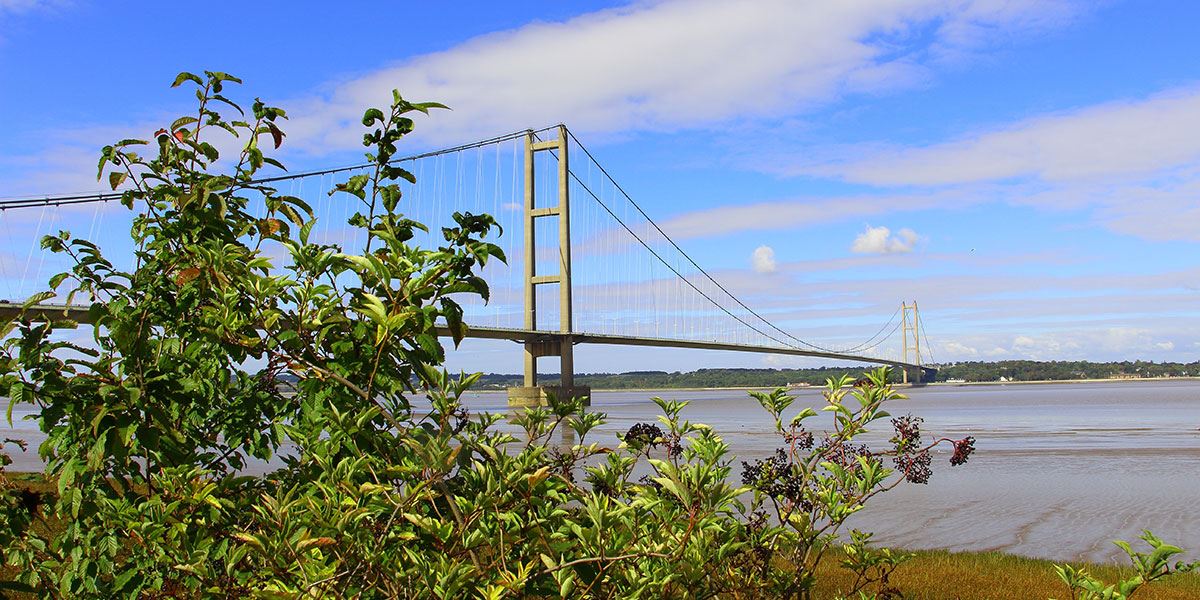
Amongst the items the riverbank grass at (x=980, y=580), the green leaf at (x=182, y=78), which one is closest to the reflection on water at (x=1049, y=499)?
the riverbank grass at (x=980, y=580)

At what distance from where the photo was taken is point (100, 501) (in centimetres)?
250

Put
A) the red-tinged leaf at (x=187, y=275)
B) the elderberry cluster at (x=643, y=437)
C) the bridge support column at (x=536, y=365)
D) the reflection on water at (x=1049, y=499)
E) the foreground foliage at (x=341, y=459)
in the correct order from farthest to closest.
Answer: the bridge support column at (x=536, y=365) < the reflection on water at (x=1049, y=499) < the elderberry cluster at (x=643, y=437) < the red-tinged leaf at (x=187, y=275) < the foreground foliage at (x=341, y=459)

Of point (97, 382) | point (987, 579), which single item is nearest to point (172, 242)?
point (97, 382)

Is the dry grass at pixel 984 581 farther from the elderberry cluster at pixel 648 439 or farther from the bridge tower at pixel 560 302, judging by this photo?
the bridge tower at pixel 560 302

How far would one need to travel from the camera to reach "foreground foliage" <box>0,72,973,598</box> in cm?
215

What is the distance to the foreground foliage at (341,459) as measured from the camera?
7.04ft

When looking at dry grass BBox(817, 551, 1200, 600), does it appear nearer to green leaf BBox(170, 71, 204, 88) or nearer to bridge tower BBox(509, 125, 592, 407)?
green leaf BBox(170, 71, 204, 88)

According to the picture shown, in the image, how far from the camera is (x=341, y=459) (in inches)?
93.5

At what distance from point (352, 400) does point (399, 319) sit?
0.34 metres

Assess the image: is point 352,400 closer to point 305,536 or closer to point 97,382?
point 305,536

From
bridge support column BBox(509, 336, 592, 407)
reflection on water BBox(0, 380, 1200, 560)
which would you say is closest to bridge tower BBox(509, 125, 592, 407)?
bridge support column BBox(509, 336, 592, 407)

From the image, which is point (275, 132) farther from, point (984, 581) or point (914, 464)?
point (984, 581)

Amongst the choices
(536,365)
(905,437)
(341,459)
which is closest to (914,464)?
(905,437)

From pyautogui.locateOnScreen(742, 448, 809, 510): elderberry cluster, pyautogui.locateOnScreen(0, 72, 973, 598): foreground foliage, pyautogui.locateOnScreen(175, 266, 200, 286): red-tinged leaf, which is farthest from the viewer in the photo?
pyautogui.locateOnScreen(742, 448, 809, 510): elderberry cluster
